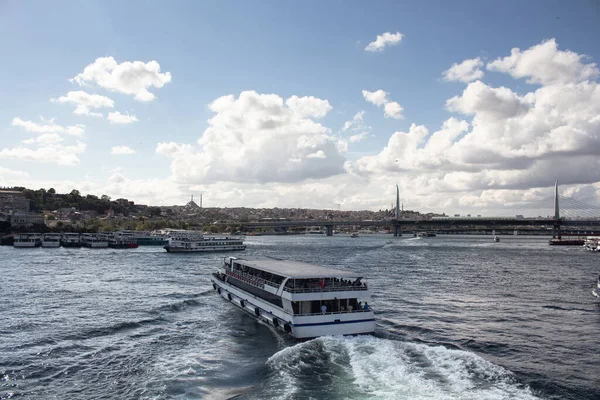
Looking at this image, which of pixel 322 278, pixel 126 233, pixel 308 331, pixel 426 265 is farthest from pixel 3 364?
pixel 126 233

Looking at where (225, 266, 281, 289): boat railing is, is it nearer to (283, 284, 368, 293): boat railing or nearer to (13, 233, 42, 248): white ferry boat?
(283, 284, 368, 293): boat railing

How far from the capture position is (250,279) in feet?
127

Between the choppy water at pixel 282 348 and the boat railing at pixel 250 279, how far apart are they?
2736 millimetres

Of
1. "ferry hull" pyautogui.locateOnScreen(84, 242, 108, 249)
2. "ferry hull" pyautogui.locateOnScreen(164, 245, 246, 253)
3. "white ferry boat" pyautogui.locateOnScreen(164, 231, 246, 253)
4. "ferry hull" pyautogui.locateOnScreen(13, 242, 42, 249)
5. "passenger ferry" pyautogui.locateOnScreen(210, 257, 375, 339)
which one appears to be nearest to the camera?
"passenger ferry" pyautogui.locateOnScreen(210, 257, 375, 339)

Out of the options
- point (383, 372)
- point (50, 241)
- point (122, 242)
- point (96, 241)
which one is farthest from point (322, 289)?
point (50, 241)

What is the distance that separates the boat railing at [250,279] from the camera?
34.0 meters

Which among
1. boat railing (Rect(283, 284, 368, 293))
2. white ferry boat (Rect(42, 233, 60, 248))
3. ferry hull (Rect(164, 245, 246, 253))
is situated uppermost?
boat railing (Rect(283, 284, 368, 293))

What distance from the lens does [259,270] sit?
39.1 m

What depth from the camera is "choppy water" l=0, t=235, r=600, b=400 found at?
2139 cm

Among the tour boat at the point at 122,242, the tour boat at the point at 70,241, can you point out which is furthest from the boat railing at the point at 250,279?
the tour boat at the point at 70,241

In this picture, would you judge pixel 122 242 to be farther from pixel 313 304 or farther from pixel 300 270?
pixel 313 304

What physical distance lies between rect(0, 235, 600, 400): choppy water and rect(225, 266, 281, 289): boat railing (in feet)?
8.98

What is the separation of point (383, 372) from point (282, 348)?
275 inches

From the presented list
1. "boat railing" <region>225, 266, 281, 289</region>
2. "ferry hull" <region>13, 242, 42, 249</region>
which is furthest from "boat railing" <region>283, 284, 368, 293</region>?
"ferry hull" <region>13, 242, 42, 249</region>
